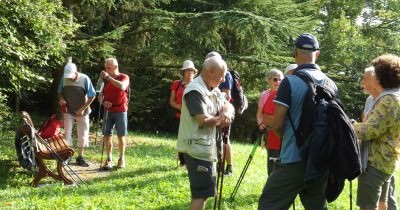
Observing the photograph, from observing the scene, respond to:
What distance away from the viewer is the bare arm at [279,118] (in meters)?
3.89

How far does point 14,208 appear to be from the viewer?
6.00 metres

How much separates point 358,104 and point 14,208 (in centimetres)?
2710

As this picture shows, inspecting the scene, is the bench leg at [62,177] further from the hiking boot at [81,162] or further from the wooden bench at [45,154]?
the hiking boot at [81,162]

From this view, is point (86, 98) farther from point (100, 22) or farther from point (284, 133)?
point (100, 22)

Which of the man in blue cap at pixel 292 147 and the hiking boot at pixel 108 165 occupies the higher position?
the man in blue cap at pixel 292 147

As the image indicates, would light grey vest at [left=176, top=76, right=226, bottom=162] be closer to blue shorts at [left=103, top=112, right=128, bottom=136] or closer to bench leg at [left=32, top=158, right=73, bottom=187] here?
bench leg at [left=32, top=158, right=73, bottom=187]

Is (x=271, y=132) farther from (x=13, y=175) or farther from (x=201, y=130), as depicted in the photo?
(x=13, y=175)

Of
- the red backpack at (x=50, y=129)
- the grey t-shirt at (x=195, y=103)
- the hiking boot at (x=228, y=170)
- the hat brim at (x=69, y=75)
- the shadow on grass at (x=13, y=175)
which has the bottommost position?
the shadow on grass at (x=13, y=175)

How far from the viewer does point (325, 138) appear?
12.4ft

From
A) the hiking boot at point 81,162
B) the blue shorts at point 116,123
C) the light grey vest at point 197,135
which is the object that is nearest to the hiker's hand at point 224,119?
the light grey vest at point 197,135

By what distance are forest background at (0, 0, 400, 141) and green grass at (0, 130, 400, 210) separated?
106 inches

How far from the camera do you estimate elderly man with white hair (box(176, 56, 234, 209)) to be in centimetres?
455

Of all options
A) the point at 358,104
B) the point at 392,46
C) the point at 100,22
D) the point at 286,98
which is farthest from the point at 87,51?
the point at 392,46

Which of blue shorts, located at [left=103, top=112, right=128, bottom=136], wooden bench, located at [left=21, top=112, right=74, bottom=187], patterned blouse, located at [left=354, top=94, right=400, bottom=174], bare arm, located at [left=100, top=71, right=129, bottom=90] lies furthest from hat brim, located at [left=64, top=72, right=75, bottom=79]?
patterned blouse, located at [left=354, top=94, right=400, bottom=174]
